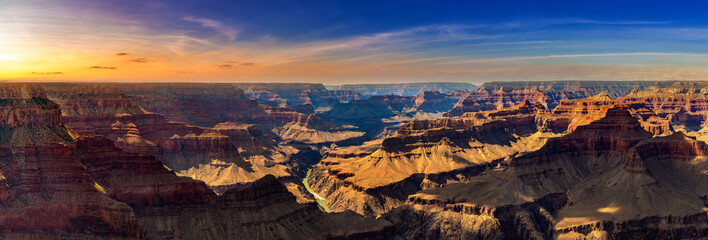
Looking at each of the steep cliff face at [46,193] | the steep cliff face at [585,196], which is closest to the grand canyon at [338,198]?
the steep cliff face at [46,193]

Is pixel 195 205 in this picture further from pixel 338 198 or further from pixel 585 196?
pixel 585 196

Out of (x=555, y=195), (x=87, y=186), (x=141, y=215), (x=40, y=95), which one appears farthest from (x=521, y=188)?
(x=40, y=95)

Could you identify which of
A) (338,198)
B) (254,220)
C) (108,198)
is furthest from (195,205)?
(338,198)

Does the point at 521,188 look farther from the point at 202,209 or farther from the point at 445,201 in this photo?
the point at 202,209

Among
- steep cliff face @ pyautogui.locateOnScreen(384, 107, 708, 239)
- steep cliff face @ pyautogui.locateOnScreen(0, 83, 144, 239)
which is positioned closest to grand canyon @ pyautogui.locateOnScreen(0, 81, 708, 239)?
steep cliff face @ pyautogui.locateOnScreen(0, 83, 144, 239)

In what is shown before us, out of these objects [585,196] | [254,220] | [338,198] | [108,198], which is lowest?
[338,198]

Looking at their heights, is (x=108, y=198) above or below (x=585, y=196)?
above

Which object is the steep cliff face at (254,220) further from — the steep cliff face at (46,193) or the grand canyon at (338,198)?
the steep cliff face at (46,193)
